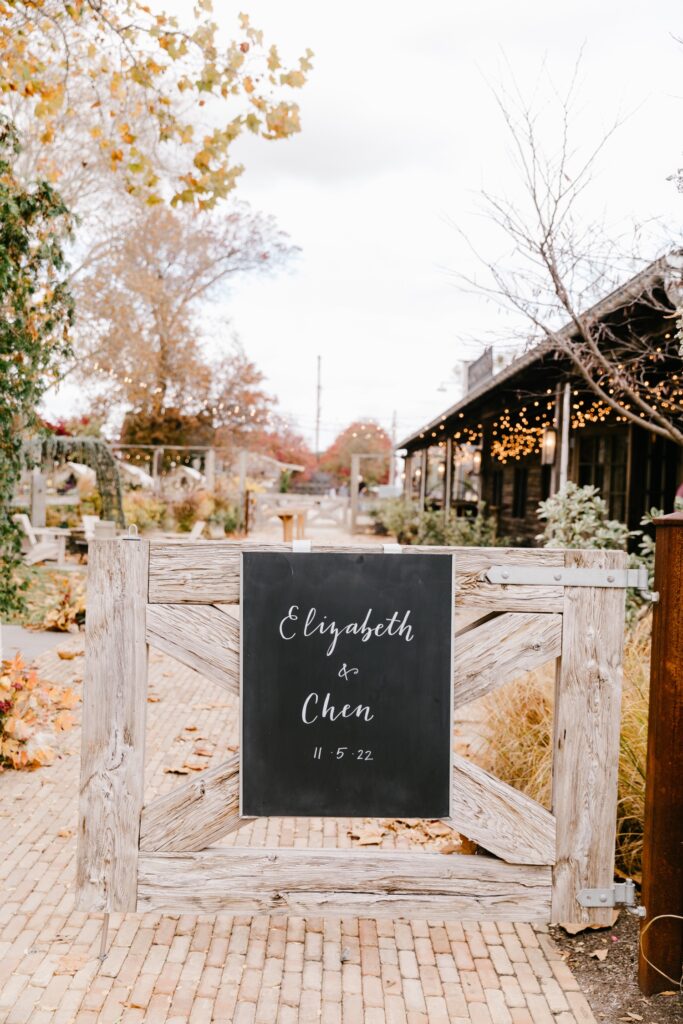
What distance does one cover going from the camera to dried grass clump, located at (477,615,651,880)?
11.3ft

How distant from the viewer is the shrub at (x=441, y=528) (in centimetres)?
1489

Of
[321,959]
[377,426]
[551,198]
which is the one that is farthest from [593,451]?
[377,426]

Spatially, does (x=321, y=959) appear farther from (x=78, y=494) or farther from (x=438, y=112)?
(x=78, y=494)

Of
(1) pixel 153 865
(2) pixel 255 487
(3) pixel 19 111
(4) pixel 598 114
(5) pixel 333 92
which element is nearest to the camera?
(1) pixel 153 865

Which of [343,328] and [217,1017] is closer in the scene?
[217,1017]

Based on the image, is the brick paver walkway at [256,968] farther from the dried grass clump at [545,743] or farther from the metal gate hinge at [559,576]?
the metal gate hinge at [559,576]

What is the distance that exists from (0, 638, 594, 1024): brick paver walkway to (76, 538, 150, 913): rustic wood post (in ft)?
0.89

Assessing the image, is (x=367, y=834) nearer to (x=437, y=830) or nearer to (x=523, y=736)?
(x=437, y=830)

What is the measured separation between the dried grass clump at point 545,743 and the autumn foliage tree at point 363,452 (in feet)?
127

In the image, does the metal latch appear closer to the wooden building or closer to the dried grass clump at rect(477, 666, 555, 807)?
the dried grass clump at rect(477, 666, 555, 807)

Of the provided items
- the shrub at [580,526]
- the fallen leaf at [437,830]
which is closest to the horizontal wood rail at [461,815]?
the fallen leaf at [437,830]

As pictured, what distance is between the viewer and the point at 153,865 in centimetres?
270

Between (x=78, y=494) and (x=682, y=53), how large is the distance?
16405 mm

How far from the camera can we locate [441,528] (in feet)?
53.7
